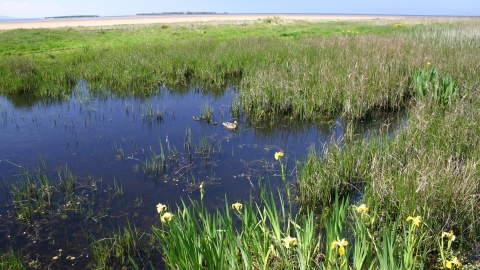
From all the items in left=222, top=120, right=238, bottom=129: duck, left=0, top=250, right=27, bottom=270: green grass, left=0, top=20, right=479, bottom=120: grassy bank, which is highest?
left=0, top=20, right=479, bottom=120: grassy bank

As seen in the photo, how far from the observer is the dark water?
14.0 feet

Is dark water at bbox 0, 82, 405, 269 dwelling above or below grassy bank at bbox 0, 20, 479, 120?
below

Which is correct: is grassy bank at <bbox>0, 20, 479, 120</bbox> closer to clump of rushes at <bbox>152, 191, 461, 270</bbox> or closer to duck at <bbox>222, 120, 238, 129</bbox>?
duck at <bbox>222, 120, 238, 129</bbox>

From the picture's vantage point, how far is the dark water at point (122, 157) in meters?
4.27

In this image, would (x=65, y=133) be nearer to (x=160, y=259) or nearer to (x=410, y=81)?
(x=160, y=259)

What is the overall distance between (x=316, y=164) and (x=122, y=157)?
128 inches

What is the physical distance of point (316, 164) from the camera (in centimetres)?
477

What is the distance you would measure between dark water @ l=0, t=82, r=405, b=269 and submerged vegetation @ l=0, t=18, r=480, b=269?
0.42ft

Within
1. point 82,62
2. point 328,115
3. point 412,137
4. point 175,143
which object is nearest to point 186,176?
point 175,143

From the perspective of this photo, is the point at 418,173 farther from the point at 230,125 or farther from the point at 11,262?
the point at 230,125

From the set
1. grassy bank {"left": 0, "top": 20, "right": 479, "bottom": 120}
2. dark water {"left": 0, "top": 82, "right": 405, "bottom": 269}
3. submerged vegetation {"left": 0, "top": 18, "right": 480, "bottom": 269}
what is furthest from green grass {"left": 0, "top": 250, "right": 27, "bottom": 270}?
grassy bank {"left": 0, "top": 20, "right": 479, "bottom": 120}

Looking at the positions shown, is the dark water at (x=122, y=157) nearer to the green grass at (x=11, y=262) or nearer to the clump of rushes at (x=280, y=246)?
the green grass at (x=11, y=262)

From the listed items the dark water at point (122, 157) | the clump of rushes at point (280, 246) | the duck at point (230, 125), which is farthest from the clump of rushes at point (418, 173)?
the duck at point (230, 125)

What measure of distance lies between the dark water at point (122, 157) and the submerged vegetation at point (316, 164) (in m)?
0.13
